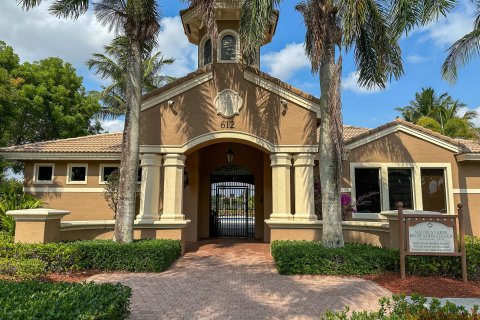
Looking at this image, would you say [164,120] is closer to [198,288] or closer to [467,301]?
[198,288]

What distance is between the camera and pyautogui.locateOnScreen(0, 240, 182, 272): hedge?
8562 millimetres

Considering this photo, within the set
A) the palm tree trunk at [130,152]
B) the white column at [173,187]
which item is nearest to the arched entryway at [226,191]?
the white column at [173,187]

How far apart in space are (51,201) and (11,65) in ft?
45.0

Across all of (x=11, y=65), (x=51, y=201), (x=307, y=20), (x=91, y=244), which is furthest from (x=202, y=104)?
(x=11, y=65)

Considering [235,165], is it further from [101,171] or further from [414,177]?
[414,177]

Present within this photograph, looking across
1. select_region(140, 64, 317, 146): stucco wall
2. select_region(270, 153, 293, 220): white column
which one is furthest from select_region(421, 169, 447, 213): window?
select_region(270, 153, 293, 220): white column

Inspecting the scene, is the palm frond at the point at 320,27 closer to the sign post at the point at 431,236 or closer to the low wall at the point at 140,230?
the sign post at the point at 431,236

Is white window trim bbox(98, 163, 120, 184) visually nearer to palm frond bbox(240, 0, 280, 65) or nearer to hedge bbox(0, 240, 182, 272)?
hedge bbox(0, 240, 182, 272)

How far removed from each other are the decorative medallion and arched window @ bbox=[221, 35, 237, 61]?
297cm

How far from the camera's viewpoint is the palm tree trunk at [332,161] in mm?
9680

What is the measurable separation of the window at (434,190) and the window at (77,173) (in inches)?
562

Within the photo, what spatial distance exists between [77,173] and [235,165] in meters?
7.02

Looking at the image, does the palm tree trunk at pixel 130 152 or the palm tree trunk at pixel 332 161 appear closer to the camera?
the palm tree trunk at pixel 332 161

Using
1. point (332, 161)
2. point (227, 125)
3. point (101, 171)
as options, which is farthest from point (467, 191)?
point (101, 171)
